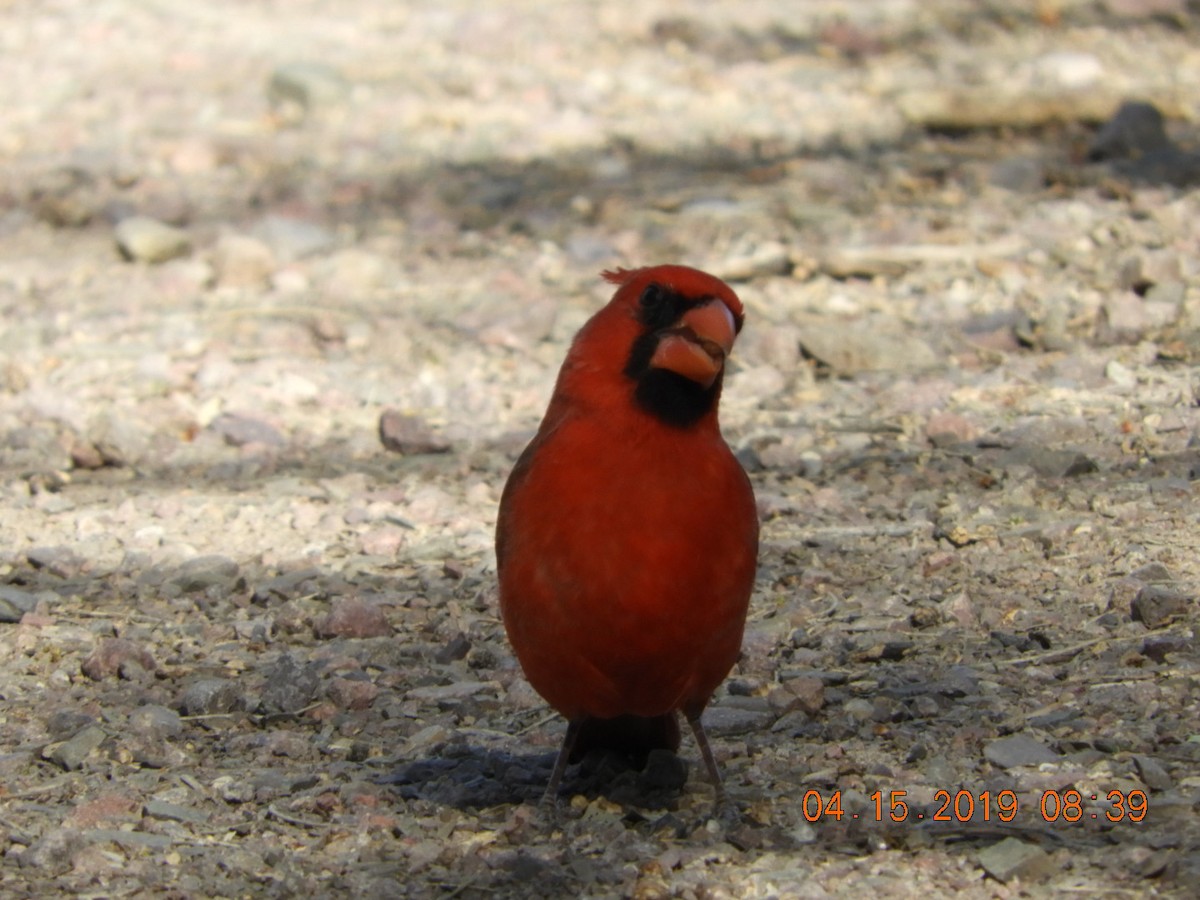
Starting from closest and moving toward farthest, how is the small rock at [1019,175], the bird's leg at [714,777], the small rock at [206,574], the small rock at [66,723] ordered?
the bird's leg at [714,777]
the small rock at [66,723]
the small rock at [206,574]
the small rock at [1019,175]

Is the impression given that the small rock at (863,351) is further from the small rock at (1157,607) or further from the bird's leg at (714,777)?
the bird's leg at (714,777)

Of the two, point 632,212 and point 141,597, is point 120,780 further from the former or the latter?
point 632,212

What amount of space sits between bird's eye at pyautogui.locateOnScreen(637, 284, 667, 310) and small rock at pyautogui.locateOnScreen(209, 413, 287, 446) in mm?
2327

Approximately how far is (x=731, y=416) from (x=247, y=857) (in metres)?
2.62

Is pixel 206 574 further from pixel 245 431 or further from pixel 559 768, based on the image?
pixel 559 768

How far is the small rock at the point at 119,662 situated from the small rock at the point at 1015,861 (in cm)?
189

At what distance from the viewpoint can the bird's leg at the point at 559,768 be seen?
3.40m

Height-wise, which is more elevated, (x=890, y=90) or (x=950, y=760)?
(x=890, y=90)

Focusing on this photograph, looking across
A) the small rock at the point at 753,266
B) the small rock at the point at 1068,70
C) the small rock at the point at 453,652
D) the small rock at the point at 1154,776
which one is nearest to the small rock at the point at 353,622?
the small rock at the point at 453,652

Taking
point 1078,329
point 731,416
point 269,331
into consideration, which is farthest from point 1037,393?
point 269,331

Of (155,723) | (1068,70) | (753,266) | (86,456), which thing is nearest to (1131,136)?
(1068,70)

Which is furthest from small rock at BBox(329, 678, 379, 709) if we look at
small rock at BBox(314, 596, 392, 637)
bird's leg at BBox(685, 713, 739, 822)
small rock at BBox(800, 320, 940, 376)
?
small rock at BBox(800, 320, 940, 376)

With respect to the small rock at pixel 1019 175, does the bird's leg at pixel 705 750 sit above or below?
below

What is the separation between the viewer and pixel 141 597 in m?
4.34
